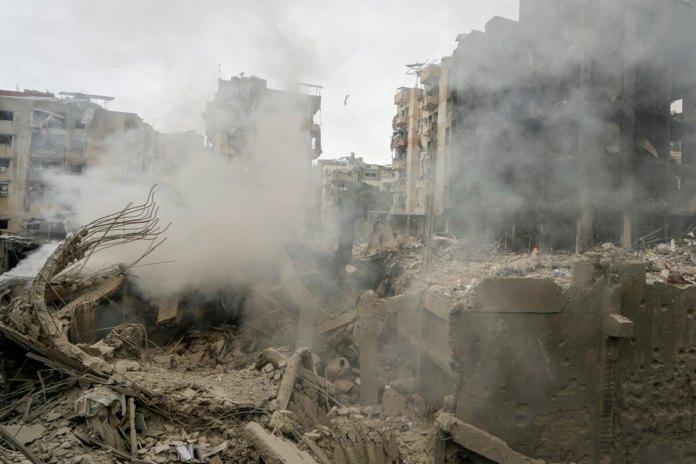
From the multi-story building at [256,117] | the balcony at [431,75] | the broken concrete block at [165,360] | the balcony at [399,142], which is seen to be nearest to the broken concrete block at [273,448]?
the broken concrete block at [165,360]

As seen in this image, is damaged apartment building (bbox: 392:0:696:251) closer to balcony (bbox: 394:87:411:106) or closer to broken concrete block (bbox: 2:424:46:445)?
broken concrete block (bbox: 2:424:46:445)

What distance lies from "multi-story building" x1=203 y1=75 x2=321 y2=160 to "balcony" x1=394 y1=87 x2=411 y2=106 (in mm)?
16373

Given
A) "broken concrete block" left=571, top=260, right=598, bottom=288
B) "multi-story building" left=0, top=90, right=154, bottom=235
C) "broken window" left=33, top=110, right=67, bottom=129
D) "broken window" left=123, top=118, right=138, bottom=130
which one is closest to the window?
"multi-story building" left=0, top=90, right=154, bottom=235

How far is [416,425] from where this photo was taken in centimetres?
593

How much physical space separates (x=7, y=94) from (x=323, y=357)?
27.8 metres

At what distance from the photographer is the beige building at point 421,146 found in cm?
1952

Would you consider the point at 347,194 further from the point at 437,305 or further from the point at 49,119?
the point at 437,305

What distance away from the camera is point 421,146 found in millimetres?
26484

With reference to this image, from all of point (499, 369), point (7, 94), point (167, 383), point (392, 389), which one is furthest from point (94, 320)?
point (7, 94)

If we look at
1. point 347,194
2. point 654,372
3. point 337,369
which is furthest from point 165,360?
point 347,194

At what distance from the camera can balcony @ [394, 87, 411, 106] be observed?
28745 millimetres

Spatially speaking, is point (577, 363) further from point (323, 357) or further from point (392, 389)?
point (323, 357)

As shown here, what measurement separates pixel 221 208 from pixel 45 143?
20570mm

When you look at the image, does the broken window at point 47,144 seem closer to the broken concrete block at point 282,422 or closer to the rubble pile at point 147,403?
the rubble pile at point 147,403
